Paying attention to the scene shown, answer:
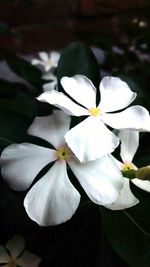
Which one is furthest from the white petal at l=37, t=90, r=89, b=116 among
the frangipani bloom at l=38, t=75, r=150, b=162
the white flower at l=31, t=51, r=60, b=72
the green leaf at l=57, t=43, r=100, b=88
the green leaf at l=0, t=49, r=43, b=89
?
the white flower at l=31, t=51, r=60, b=72

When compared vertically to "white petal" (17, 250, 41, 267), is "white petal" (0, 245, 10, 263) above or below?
above

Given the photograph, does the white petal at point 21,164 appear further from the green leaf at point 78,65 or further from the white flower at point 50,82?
the white flower at point 50,82

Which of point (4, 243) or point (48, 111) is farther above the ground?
point (48, 111)

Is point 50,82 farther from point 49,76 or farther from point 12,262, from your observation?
point 12,262

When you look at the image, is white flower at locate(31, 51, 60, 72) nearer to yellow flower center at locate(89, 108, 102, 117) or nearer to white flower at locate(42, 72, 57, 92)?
white flower at locate(42, 72, 57, 92)

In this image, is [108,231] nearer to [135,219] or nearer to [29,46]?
[135,219]

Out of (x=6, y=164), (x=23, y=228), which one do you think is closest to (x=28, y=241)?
(x=23, y=228)
